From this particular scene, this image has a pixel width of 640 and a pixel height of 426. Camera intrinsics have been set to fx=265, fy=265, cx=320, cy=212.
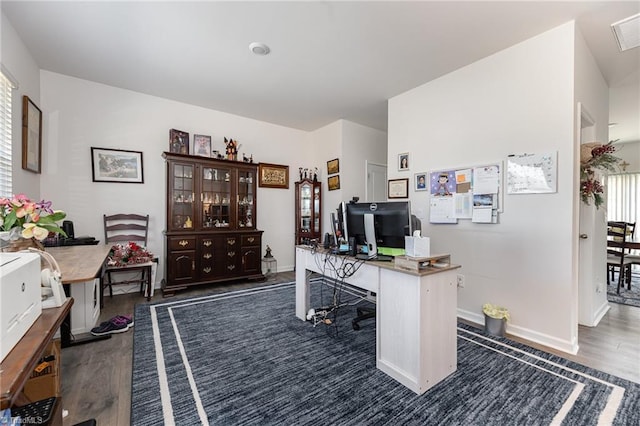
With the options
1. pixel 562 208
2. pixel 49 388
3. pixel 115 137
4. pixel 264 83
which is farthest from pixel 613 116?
pixel 115 137

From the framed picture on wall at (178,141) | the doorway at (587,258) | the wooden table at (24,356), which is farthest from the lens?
the framed picture on wall at (178,141)

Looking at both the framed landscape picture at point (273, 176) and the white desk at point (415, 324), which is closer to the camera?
the white desk at point (415, 324)

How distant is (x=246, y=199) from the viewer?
4.44m

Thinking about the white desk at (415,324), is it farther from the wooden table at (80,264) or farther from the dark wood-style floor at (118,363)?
the wooden table at (80,264)

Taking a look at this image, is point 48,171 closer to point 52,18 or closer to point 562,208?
point 52,18

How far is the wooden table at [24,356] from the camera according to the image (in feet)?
2.22

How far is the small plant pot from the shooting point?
8.00 ft

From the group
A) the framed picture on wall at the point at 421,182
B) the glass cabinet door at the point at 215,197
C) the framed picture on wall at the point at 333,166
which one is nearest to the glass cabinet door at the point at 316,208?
the framed picture on wall at the point at 333,166

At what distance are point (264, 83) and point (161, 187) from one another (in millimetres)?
2167

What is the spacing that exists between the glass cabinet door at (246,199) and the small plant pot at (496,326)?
11.2 feet

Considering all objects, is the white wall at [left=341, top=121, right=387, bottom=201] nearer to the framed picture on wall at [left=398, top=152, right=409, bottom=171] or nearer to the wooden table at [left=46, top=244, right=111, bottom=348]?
the framed picture on wall at [left=398, top=152, right=409, bottom=171]

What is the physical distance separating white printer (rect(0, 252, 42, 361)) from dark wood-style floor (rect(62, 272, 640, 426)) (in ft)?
2.88

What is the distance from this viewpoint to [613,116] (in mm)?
4379

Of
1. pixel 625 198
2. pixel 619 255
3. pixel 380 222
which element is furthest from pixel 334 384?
pixel 625 198
